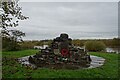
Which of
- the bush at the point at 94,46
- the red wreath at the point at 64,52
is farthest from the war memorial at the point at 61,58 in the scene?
the bush at the point at 94,46

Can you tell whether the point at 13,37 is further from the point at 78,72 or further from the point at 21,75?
the point at 78,72

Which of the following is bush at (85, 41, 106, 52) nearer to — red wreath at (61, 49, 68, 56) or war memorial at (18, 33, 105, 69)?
war memorial at (18, 33, 105, 69)

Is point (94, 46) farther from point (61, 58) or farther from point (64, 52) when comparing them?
point (61, 58)

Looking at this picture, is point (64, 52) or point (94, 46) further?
point (94, 46)

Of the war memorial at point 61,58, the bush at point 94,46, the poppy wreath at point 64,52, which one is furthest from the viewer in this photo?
the bush at point 94,46

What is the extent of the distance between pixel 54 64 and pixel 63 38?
325cm

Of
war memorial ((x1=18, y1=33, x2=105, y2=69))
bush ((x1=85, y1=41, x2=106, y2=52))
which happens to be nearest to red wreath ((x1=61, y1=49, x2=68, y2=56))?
war memorial ((x1=18, y1=33, x2=105, y2=69))

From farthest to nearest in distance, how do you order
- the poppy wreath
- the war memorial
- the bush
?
the bush
the poppy wreath
the war memorial

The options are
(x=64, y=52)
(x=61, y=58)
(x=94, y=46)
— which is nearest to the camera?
(x=61, y=58)

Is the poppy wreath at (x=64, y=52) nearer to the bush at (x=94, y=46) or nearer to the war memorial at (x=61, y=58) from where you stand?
the war memorial at (x=61, y=58)

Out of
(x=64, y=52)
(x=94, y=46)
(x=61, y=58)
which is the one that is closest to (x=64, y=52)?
(x=64, y=52)

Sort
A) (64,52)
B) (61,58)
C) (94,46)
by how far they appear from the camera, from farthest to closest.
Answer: (94,46) → (64,52) → (61,58)

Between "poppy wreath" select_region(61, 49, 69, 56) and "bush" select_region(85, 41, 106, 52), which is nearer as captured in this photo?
"poppy wreath" select_region(61, 49, 69, 56)

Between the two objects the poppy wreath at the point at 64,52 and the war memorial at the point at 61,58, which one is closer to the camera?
the war memorial at the point at 61,58
